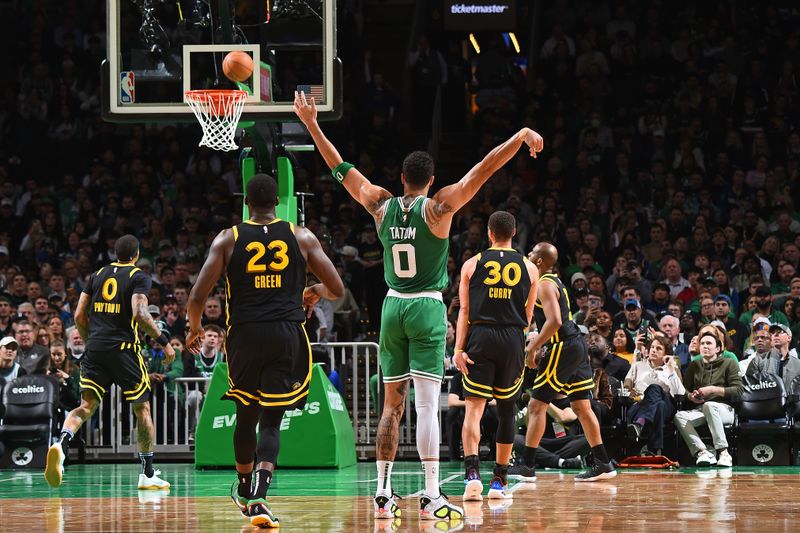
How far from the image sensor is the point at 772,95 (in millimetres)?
23422

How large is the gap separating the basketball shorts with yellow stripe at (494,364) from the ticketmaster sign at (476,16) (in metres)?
16.0

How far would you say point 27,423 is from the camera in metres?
16.8

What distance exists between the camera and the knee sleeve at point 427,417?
30.7ft

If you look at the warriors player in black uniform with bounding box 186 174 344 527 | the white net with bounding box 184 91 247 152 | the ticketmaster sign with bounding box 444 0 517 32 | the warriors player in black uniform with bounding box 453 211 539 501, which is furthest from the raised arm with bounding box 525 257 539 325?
the ticketmaster sign with bounding box 444 0 517 32

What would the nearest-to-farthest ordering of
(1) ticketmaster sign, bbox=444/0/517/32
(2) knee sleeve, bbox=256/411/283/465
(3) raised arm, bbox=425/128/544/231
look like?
(2) knee sleeve, bbox=256/411/283/465 < (3) raised arm, bbox=425/128/544/231 < (1) ticketmaster sign, bbox=444/0/517/32

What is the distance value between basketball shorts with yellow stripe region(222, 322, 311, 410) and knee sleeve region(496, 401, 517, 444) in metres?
2.95

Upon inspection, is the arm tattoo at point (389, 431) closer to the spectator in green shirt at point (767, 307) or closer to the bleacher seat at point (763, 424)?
the bleacher seat at point (763, 424)

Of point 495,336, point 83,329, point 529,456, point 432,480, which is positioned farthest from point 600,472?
point 83,329

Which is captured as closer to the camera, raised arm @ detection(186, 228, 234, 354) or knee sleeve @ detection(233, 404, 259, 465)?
raised arm @ detection(186, 228, 234, 354)

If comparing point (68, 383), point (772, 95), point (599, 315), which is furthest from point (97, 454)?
point (772, 95)

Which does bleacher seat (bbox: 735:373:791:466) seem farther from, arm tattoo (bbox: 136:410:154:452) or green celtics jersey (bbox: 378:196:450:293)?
green celtics jersey (bbox: 378:196:450:293)

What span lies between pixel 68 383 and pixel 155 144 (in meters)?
7.79

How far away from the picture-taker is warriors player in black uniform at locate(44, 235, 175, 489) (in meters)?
12.8

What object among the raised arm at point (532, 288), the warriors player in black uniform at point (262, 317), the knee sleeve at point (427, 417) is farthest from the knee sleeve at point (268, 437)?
the raised arm at point (532, 288)
